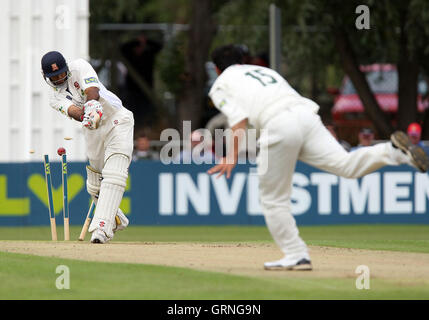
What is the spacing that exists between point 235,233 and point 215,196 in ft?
4.34

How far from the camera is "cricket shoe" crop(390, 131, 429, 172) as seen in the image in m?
8.05

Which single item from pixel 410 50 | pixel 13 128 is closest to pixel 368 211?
pixel 410 50

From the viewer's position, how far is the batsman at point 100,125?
11.2 m

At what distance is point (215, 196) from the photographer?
18.8m

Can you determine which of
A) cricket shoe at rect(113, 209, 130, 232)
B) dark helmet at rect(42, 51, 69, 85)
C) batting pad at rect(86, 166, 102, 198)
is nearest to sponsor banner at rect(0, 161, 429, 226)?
batting pad at rect(86, 166, 102, 198)

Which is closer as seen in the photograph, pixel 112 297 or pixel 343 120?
pixel 112 297

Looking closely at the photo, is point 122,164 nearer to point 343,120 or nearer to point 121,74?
point 343,120

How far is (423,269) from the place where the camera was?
945 centimetres

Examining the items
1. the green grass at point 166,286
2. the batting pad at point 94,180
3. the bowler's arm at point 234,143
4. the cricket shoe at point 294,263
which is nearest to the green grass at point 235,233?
the batting pad at point 94,180

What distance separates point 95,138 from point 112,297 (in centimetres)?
404

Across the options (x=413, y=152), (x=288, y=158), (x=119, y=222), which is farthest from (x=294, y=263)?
(x=119, y=222)

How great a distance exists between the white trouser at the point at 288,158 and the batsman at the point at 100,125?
299 cm

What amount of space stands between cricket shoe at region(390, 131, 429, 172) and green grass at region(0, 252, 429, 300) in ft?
3.28

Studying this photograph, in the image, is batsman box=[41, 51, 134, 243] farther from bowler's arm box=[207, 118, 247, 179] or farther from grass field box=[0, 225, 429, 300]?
bowler's arm box=[207, 118, 247, 179]
